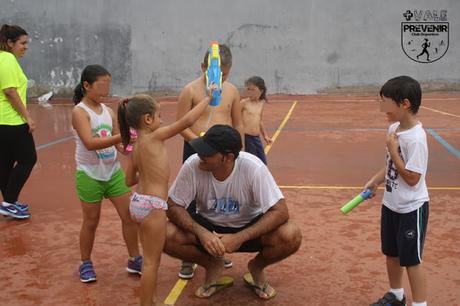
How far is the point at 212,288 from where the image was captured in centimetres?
374

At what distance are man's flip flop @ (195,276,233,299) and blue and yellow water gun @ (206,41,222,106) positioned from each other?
1223mm

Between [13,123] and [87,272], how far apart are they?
2102 millimetres

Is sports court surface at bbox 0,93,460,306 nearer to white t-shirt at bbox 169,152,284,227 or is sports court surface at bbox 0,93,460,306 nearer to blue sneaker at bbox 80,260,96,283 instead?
blue sneaker at bbox 80,260,96,283

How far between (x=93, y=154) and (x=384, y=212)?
2049 mm

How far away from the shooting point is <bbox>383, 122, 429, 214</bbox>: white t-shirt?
10.2ft

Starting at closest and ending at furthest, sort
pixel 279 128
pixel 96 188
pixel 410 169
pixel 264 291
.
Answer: pixel 410 169, pixel 264 291, pixel 96 188, pixel 279 128

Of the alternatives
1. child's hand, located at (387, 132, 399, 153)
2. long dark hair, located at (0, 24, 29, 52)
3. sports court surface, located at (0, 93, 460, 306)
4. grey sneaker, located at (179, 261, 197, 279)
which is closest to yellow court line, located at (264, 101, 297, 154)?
sports court surface, located at (0, 93, 460, 306)

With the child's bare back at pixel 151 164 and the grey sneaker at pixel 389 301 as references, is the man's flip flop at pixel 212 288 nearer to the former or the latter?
the child's bare back at pixel 151 164

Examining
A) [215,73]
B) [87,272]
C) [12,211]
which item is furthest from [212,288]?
[12,211]

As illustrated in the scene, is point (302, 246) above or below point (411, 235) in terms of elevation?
below

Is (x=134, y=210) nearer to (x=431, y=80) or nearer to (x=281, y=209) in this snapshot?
(x=281, y=209)

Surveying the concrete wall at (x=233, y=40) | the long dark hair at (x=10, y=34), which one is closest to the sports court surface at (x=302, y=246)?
the long dark hair at (x=10, y=34)

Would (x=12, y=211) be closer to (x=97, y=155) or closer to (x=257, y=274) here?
(x=97, y=155)

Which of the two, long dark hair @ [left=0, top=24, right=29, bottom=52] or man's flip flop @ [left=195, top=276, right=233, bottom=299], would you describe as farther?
long dark hair @ [left=0, top=24, right=29, bottom=52]
